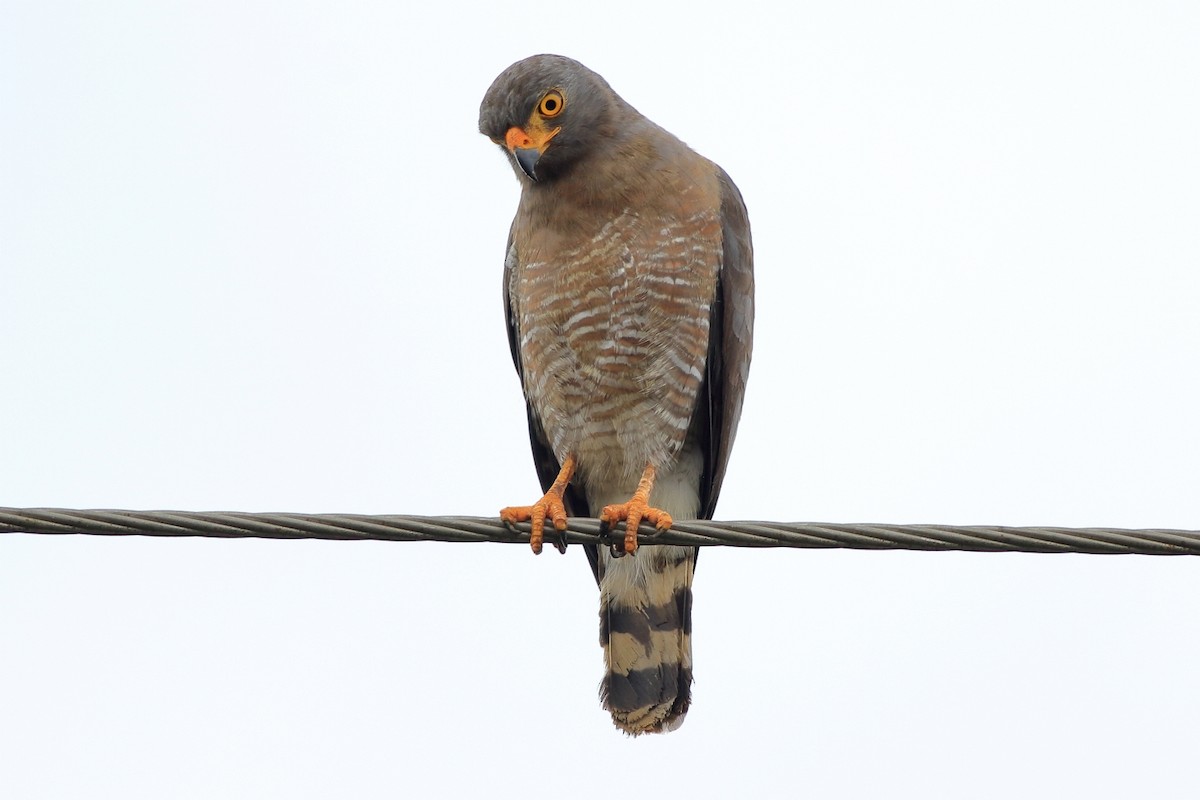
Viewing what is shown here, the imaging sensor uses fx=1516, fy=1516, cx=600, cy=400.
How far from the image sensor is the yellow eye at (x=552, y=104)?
6312 mm

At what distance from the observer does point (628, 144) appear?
642cm

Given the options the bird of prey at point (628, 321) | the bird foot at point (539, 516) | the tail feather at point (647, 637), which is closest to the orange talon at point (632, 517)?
the bird foot at point (539, 516)

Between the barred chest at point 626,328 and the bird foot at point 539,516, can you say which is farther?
the barred chest at point 626,328

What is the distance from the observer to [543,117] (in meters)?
6.33

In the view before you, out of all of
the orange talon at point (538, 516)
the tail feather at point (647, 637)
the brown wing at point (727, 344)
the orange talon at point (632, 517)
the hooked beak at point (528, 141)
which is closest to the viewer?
the orange talon at point (538, 516)

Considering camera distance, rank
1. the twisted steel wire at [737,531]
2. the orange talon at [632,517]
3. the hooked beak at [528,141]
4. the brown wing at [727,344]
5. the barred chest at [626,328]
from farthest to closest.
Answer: the brown wing at [727,344], the hooked beak at [528,141], the barred chest at [626,328], the orange talon at [632,517], the twisted steel wire at [737,531]

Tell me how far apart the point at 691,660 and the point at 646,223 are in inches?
75.2

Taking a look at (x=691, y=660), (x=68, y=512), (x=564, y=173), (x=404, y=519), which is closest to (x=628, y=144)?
(x=564, y=173)

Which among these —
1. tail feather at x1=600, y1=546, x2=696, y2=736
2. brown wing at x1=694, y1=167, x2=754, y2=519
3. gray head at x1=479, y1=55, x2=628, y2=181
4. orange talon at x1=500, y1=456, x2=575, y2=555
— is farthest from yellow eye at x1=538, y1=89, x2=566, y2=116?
tail feather at x1=600, y1=546, x2=696, y2=736

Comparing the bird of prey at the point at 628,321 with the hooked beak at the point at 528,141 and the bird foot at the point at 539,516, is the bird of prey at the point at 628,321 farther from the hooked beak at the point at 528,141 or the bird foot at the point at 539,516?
the bird foot at the point at 539,516

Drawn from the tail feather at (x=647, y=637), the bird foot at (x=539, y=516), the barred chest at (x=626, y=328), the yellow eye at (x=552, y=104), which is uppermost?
the yellow eye at (x=552, y=104)

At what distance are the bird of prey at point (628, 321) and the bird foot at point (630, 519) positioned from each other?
419 mm

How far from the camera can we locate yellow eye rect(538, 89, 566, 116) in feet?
20.7

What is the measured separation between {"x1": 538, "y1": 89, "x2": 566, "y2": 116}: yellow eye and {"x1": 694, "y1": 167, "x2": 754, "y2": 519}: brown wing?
78cm
